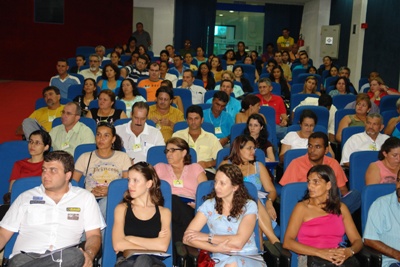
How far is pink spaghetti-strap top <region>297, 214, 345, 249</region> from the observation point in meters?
3.38

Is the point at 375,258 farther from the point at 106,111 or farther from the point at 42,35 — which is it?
the point at 42,35

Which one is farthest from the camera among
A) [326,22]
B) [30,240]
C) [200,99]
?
[326,22]

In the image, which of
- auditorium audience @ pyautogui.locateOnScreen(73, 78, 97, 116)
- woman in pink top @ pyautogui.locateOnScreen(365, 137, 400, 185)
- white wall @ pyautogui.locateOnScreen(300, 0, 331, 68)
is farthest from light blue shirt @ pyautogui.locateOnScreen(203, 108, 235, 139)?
white wall @ pyautogui.locateOnScreen(300, 0, 331, 68)

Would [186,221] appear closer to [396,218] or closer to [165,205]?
→ [165,205]

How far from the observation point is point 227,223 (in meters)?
3.33

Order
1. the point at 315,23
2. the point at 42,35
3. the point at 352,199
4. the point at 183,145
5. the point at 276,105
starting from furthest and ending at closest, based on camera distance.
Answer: the point at 315,23 < the point at 42,35 < the point at 276,105 < the point at 183,145 < the point at 352,199

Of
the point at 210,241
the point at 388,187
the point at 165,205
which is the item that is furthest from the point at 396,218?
the point at 165,205

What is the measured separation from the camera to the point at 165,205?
134 inches

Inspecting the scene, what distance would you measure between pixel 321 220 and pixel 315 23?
12629 mm

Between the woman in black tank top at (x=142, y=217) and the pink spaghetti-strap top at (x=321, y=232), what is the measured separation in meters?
0.86

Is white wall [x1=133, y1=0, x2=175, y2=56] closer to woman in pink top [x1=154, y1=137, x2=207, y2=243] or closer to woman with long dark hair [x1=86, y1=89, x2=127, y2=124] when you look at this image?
woman with long dark hair [x1=86, y1=89, x2=127, y2=124]

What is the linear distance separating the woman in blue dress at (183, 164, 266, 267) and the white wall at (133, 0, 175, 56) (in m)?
12.5

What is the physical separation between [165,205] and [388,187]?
1511mm

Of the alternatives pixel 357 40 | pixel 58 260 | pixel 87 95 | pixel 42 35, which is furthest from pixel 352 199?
pixel 42 35
